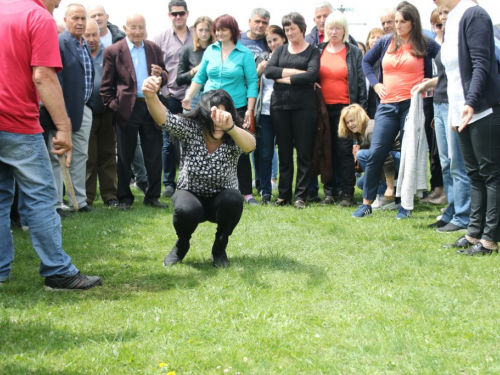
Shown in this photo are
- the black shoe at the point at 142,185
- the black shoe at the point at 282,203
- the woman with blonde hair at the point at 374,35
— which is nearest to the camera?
the black shoe at the point at 282,203

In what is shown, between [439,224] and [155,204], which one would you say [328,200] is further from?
[155,204]

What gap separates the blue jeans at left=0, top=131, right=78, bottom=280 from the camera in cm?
474

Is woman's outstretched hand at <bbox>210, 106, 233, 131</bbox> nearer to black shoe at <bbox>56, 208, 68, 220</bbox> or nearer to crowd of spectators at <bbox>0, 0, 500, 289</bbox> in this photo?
crowd of spectators at <bbox>0, 0, 500, 289</bbox>

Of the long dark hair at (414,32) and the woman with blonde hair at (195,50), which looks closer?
the long dark hair at (414,32)

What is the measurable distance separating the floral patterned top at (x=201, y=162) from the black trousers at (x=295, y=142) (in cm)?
337

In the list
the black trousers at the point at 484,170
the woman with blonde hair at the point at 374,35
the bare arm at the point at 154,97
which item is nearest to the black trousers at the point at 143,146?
the woman with blonde hair at the point at 374,35

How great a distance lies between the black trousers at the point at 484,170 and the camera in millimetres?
5711

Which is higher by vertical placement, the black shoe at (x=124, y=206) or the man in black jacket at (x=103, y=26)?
the man in black jacket at (x=103, y=26)

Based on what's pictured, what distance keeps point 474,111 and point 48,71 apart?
350 centimetres

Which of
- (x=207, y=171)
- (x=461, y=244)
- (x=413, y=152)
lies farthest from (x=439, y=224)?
(x=207, y=171)

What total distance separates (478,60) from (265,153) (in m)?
4.15

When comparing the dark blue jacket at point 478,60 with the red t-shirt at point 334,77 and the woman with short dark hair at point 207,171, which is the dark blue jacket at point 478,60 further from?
the red t-shirt at point 334,77

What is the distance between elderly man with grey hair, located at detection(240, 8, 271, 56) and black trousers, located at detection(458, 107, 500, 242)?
4.57 metres

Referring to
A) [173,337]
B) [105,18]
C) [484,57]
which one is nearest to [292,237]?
[484,57]
